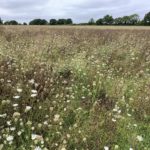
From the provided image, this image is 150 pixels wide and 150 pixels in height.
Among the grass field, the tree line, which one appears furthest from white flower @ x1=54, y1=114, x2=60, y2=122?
the tree line

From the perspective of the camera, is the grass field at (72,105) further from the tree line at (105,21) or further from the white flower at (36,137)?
the tree line at (105,21)

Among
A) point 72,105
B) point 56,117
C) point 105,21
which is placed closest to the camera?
point 56,117

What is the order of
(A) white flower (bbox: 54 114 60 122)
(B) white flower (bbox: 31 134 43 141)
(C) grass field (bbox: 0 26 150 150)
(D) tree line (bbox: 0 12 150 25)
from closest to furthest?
(B) white flower (bbox: 31 134 43 141), (C) grass field (bbox: 0 26 150 150), (A) white flower (bbox: 54 114 60 122), (D) tree line (bbox: 0 12 150 25)

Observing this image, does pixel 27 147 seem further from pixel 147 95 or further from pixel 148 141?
pixel 147 95

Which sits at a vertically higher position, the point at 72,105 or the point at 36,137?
the point at 36,137

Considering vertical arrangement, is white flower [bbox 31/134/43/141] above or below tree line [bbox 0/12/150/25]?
above

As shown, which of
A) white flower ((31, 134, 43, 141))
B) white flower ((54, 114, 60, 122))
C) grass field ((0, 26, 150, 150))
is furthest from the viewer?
white flower ((54, 114, 60, 122))

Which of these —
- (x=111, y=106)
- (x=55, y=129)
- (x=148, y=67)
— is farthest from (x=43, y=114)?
(x=148, y=67)

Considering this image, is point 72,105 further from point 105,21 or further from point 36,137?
point 105,21

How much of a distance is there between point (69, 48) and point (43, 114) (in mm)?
6033

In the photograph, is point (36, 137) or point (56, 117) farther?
point (56, 117)

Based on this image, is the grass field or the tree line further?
the tree line

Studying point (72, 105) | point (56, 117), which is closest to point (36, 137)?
point (56, 117)

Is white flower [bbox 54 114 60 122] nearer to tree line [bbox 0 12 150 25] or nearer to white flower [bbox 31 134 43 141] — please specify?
white flower [bbox 31 134 43 141]
